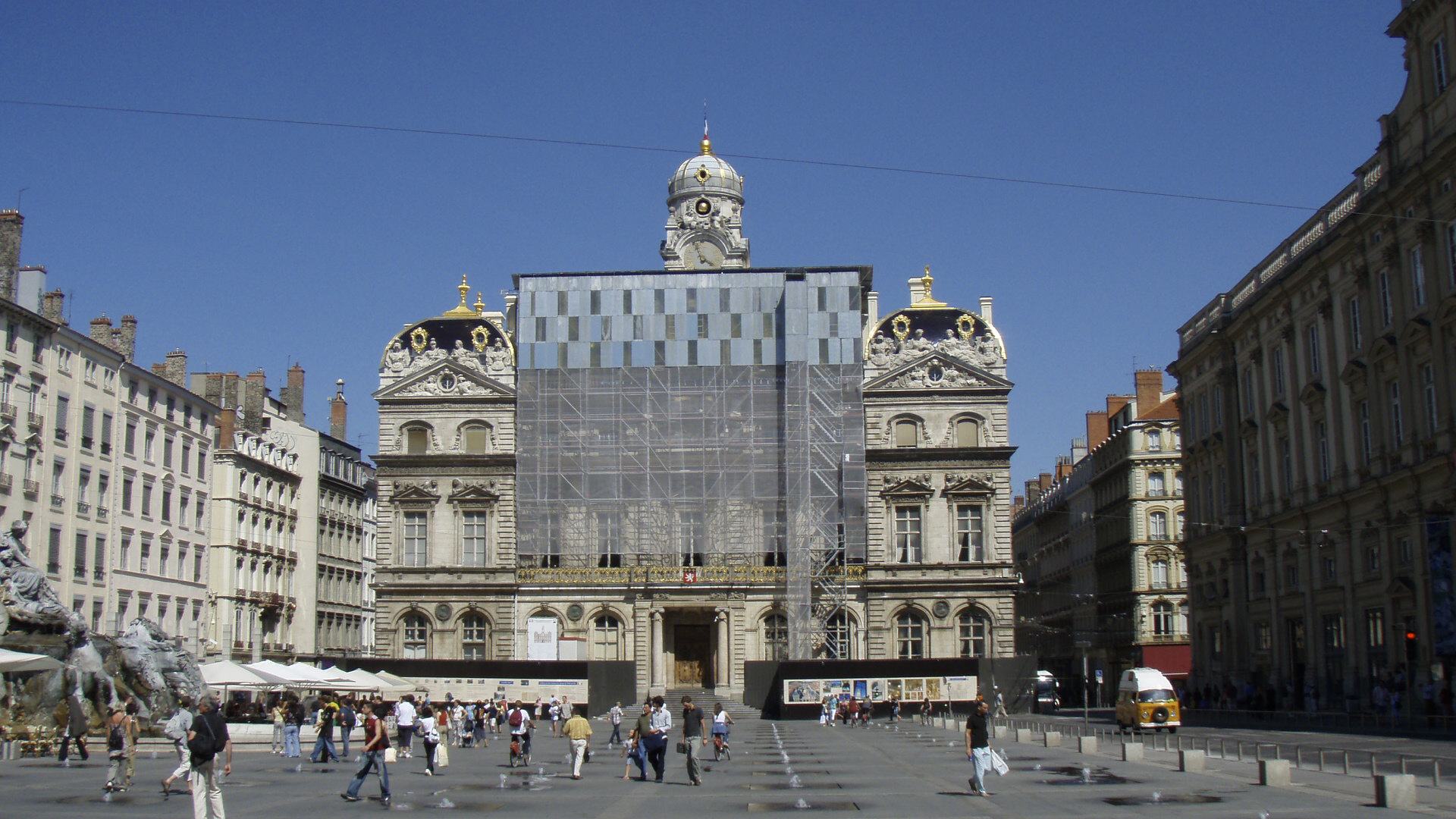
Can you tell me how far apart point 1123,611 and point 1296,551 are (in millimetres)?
32937

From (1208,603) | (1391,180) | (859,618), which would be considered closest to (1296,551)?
(1208,603)

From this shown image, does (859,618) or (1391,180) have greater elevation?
(1391,180)

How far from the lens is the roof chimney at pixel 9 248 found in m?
58.6

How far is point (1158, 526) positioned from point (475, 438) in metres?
39.2

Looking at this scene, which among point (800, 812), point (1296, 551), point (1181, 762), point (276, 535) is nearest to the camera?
point (800, 812)

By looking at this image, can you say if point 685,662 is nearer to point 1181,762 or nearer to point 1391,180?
point 1391,180

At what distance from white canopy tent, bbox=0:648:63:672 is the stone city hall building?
41.4 m

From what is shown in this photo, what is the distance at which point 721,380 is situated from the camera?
7738 centimetres

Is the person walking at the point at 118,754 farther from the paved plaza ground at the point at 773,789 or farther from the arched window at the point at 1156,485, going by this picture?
the arched window at the point at 1156,485

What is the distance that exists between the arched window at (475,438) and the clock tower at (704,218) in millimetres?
14154

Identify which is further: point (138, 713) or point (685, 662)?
point (685, 662)

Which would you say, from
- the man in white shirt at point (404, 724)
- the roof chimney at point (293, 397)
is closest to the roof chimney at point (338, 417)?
the roof chimney at point (293, 397)

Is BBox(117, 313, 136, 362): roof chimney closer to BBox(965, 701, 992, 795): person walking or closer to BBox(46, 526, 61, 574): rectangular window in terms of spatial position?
BBox(46, 526, 61, 574): rectangular window

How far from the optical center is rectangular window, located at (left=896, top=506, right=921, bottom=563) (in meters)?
77.1
